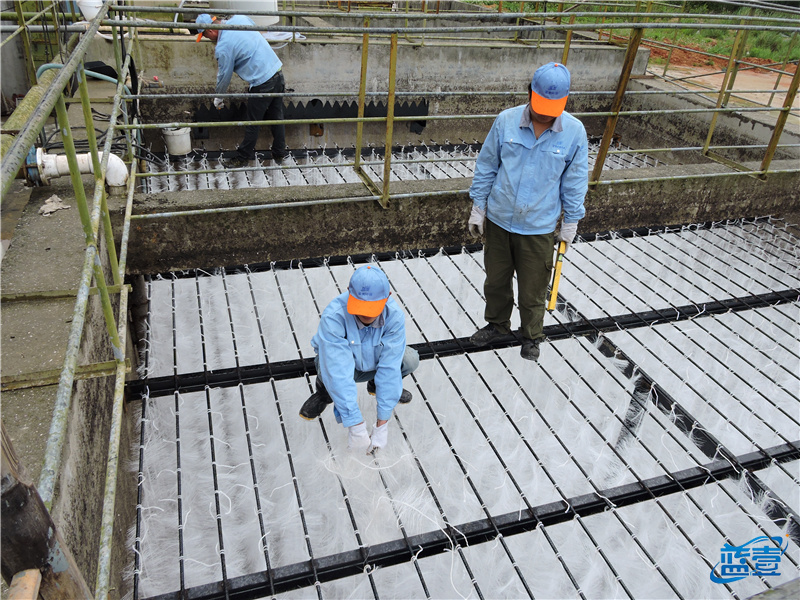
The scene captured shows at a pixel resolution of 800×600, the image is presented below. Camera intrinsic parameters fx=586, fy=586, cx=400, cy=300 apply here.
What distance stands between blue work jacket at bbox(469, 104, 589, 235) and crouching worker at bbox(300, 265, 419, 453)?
3.37 feet

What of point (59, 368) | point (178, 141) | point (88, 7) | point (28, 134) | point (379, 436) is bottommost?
point (379, 436)

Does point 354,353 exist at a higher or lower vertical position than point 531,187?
lower

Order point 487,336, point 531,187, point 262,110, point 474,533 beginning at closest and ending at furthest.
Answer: point 474,533, point 531,187, point 487,336, point 262,110

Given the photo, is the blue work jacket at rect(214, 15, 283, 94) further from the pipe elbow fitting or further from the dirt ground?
the dirt ground

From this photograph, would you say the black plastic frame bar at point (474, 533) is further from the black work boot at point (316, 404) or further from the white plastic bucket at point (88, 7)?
the white plastic bucket at point (88, 7)

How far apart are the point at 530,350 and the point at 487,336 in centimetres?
33

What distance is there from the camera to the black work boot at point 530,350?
4.11 metres

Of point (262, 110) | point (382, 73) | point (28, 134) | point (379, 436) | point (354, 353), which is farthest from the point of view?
point (382, 73)

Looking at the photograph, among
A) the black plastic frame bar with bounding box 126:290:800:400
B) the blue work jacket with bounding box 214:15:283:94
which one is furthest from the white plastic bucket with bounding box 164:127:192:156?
the black plastic frame bar with bounding box 126:290:800:400

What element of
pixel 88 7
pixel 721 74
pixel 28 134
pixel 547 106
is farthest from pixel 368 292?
pixel 721 74

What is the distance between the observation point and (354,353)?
3320 mm

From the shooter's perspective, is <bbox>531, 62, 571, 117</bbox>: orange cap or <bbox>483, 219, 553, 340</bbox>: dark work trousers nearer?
<bbox>531, 62, 571, 117</bbox>: orange cap

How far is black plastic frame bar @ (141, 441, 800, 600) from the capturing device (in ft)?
8.93

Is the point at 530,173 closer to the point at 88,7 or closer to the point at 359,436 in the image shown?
the point at 359,436
